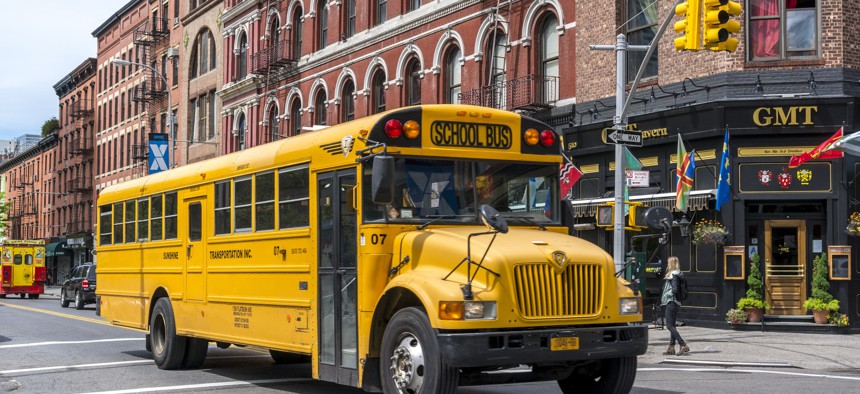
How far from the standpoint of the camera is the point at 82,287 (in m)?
37.5

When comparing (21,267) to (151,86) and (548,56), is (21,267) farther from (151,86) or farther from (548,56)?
(548,56)

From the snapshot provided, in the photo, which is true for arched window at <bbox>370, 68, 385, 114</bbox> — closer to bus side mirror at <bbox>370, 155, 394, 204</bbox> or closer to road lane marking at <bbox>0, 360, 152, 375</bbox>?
road lane marking at <bbox>0, 360, 152, 375</bbox>

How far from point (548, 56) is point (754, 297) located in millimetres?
9120

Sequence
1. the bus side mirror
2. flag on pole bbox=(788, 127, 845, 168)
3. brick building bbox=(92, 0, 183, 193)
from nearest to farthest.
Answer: the bus side mirror, flag on pole bbox=(788, 127, 845, 168), brick building bbox=(92, 0, 183, 193)

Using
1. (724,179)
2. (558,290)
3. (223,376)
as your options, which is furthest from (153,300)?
(724,179)

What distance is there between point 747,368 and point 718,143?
833 centimetres

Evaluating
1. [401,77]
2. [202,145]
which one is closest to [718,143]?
[401,77]

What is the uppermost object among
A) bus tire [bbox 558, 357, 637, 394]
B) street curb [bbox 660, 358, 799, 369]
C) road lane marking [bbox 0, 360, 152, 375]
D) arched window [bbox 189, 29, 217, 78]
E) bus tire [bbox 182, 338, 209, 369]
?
arched window [bbox 189, 29, 217, 78]

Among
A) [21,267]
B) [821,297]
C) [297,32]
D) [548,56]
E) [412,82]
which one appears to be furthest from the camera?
[21,267]

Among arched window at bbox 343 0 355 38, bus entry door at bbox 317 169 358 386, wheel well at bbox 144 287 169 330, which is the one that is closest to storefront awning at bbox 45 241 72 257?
arched window at bbox 343 0 355 38

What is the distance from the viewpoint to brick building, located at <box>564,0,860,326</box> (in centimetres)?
2222

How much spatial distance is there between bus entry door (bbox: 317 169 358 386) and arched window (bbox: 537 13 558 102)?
58.3ft

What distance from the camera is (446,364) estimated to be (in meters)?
8.70

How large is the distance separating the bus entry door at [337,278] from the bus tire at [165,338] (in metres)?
4.43
